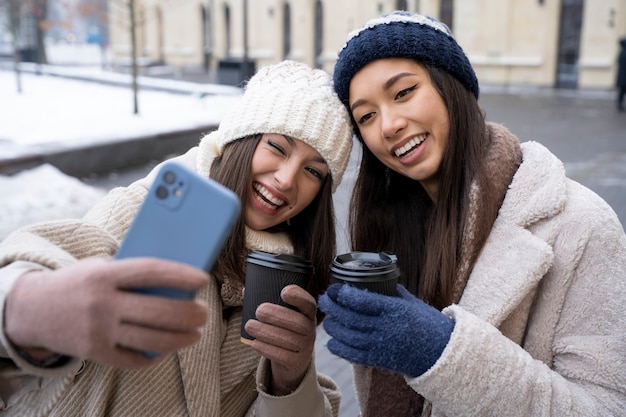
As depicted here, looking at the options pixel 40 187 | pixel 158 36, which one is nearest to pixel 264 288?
pixel 40 187

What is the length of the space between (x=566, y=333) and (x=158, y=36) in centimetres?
3922

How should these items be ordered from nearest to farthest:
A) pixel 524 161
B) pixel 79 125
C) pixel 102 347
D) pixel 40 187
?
1. pixel 102 347
2. pixel 524 161
3. pixel 40 187
4. pixel 79 125

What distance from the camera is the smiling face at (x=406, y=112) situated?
191cm

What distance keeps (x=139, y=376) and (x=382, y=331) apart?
2.41 feet

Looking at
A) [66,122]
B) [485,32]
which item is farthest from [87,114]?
[485,32]

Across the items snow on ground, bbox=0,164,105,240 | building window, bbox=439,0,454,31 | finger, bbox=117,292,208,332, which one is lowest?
snow on ground, bbox=0,164,105,240

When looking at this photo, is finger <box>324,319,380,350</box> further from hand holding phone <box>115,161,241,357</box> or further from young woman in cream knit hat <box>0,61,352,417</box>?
hand holding phone <box>115,161,241,357</box>

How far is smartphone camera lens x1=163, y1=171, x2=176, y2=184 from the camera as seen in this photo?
3.34ft

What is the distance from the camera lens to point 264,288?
163 cm

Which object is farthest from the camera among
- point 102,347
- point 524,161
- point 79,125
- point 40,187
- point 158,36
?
point 158,36

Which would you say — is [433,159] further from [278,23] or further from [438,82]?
[278,23]

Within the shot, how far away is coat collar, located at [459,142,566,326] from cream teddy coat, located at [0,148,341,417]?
580 mm

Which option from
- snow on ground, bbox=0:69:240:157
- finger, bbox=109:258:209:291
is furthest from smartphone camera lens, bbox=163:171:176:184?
snow on ground, bbox=0:69:240:157

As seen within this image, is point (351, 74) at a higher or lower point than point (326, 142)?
higher
